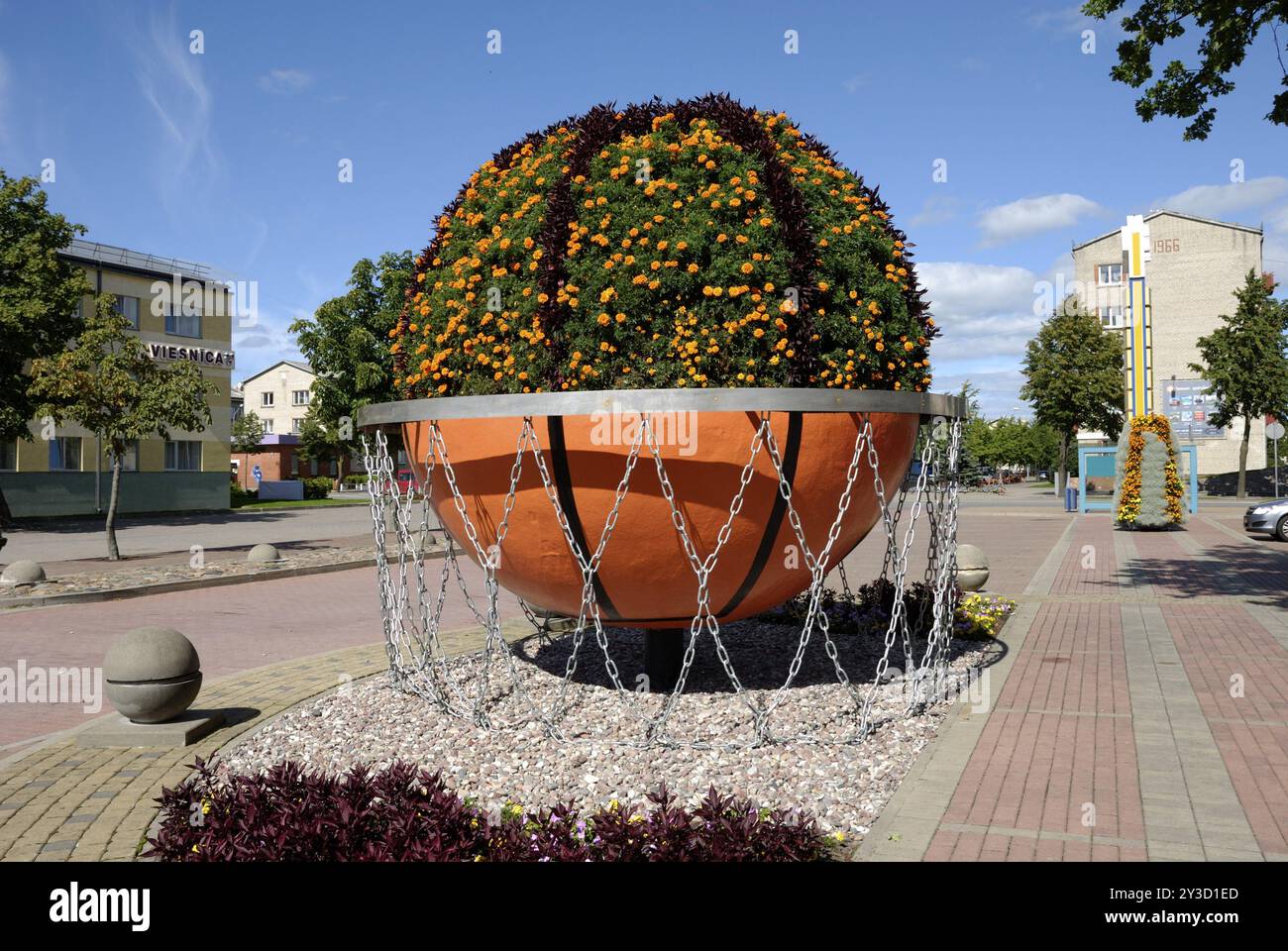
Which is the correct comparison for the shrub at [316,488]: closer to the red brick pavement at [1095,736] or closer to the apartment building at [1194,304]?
the apartment building at [1194,304]

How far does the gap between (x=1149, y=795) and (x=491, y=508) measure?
4.14 metres

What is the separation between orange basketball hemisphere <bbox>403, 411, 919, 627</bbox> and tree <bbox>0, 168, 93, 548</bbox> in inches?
1012

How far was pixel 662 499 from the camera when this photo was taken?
6.02 metres

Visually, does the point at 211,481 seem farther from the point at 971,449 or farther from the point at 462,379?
the point at 971,449

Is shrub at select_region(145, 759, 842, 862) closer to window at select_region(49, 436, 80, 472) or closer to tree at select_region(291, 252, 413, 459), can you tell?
tree at select_region(291, 252, 413, 459)

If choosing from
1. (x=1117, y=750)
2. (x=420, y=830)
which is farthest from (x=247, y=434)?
(x=420, y=830)

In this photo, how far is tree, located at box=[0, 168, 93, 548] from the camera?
27.4 metres

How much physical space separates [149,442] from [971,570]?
3426 cm

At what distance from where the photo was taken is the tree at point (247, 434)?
6981 centimetres

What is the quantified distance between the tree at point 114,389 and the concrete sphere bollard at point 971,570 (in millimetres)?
15645

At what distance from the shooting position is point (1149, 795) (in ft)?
17.3

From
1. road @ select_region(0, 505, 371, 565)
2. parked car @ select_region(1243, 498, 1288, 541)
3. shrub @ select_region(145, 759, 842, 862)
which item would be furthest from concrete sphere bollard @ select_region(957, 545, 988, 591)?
road @ select_region(0, 505, 371, 565)

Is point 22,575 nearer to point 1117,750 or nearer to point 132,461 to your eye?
point 1117,750

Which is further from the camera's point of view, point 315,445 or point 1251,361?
point 315,445
